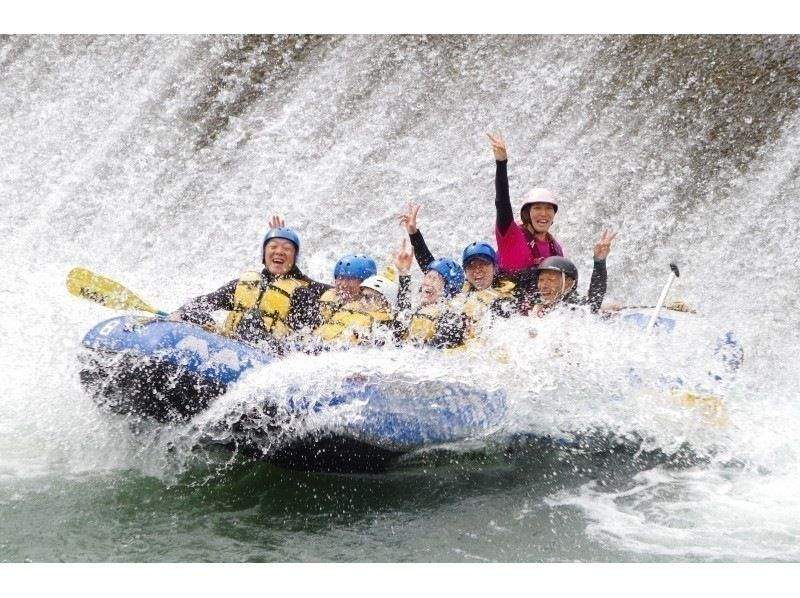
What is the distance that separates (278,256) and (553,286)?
1544 millimetres

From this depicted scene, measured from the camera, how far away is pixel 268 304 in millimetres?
5129

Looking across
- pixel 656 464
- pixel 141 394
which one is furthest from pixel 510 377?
pixel 141 394

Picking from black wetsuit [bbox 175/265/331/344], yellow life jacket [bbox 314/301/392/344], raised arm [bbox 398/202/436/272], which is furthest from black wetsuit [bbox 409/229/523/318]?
black wetsuit [bbox 175/265/331/344]

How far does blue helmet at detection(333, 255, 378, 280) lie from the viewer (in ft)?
16.8

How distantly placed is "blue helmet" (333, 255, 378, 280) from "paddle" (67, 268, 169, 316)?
1034 mm

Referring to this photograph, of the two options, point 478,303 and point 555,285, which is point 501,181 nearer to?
point 555,285

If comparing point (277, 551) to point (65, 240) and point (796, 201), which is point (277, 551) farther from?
point (796, 201)

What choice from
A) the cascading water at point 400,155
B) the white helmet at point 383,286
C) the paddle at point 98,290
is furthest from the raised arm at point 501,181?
the cascading water at point 400,155

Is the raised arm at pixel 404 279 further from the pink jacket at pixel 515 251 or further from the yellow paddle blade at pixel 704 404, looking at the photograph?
the yellow paddle blade at pixel 704 404

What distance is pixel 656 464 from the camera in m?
5.21

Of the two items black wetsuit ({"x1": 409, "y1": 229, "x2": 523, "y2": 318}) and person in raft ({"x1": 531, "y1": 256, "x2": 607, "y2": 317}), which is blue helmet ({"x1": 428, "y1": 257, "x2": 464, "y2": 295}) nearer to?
black wetsuit ({"x1": 409, "y1": 229, "x2": 523, "y2": 318})

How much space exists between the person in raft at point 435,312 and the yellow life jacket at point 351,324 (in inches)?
5.2

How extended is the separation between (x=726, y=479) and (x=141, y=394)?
9.87 feet

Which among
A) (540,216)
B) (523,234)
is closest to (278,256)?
(523,234)
